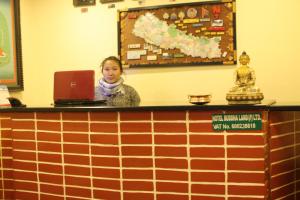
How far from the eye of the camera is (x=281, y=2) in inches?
119

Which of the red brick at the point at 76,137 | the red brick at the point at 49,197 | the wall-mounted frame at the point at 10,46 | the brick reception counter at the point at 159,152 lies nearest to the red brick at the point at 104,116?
the brick reception counter at the point at 159,152

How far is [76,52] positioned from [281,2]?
7.01 feet

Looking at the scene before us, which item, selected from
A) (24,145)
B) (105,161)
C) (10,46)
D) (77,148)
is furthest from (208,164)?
(10,46)

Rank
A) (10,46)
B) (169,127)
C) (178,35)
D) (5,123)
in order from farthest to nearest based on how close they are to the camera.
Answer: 1. (10,46)
2. (178,35)
3. (5,123)
4. (169,127)

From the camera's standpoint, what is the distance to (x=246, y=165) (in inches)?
66.7

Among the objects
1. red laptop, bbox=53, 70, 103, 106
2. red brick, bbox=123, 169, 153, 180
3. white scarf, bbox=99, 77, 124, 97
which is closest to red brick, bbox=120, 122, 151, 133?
red brick, bbox=123, 169, 153, 180

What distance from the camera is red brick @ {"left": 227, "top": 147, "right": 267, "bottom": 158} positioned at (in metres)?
1.68

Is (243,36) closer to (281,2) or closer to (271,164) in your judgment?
(281,2)

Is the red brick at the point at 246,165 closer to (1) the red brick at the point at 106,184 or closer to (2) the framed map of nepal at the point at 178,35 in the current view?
(1) the red brick at the point at 106,184

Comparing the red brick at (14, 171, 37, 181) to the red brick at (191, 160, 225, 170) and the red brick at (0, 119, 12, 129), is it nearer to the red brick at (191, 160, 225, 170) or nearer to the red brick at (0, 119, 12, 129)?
the red brick at (0, 119, 12, 129)

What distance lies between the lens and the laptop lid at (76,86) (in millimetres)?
2094

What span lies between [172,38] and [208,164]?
1.82 metres

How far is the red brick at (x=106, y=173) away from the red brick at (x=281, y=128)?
86cm

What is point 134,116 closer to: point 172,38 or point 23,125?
point 23,125
